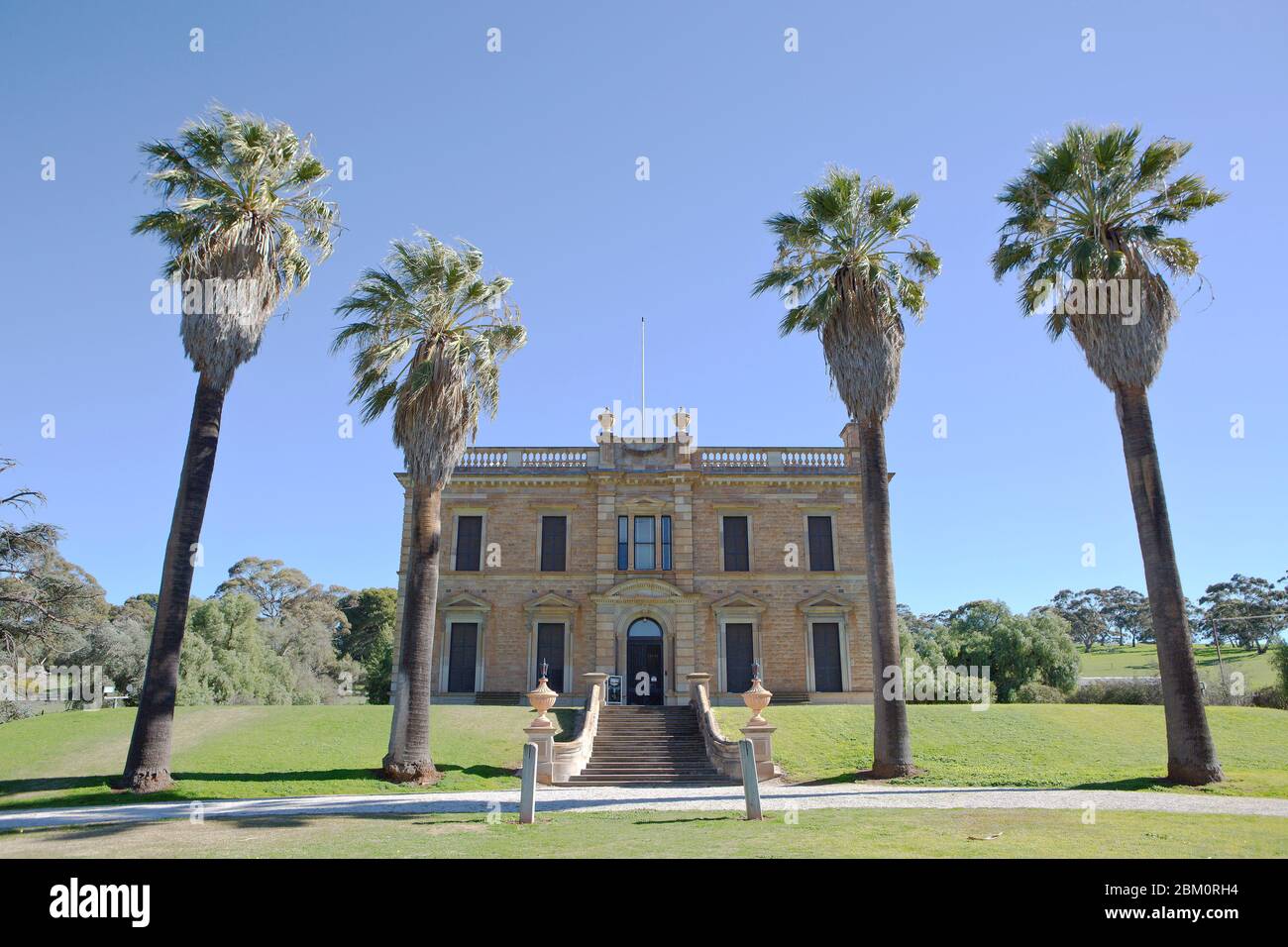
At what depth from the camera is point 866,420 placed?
62.7 ft

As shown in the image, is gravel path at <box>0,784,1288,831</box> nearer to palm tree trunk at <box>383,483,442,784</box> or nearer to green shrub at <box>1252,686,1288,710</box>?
palm tree trunk at <box>383,483,442,784</box>

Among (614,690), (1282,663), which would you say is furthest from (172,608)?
(1282,663)

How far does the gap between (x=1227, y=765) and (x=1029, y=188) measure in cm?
1375

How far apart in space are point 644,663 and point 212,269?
1874 cm

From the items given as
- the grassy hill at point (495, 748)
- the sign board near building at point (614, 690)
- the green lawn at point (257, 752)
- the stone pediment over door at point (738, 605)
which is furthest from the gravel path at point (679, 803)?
the stone pediment over door at point (738, 605)

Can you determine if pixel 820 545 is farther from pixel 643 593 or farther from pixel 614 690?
pixel 614 690

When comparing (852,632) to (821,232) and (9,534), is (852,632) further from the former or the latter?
(9,534)

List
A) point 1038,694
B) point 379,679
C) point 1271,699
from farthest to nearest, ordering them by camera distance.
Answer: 1. point 379,679
2. point 1038,694
3. point 1271,699

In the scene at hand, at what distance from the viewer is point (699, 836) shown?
1020 centimetres

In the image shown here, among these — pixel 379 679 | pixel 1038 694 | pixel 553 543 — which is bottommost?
pixel 1038 694

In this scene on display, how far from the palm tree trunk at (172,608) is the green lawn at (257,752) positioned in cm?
67

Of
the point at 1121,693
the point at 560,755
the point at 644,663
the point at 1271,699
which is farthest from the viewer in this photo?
the point at 1121,693
